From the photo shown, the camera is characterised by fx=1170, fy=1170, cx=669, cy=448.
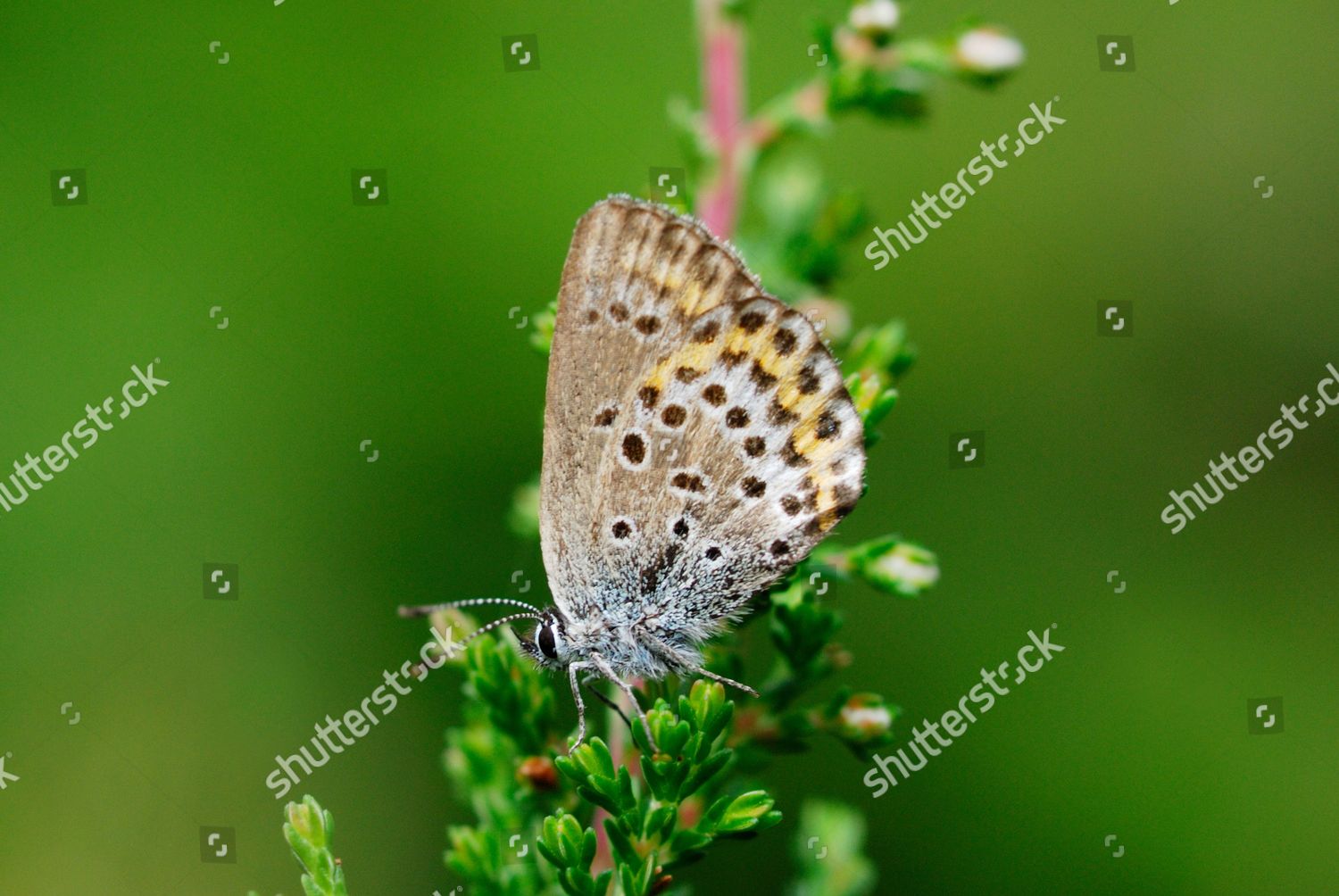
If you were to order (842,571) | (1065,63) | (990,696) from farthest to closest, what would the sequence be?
(1065,63) < (990,696) < (842,571)

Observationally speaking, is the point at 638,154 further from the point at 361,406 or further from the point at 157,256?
the point at 157,256

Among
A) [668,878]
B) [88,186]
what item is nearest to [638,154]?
[88,186]

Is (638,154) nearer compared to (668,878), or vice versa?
(668,878)
